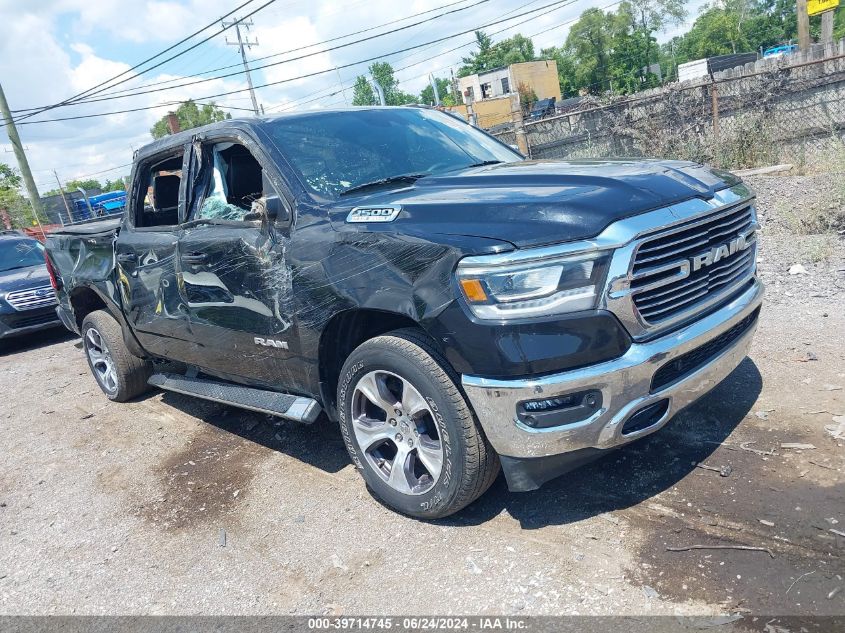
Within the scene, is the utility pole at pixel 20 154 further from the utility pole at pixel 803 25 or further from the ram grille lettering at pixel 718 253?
the ram grille lettering at pixel 718 253

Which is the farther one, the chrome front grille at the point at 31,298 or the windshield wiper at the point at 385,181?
the chrome front grille at the point at 31,298

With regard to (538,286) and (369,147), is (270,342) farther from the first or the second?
(538,286)

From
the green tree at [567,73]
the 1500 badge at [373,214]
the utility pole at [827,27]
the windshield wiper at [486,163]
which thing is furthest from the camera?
the green tree at [567,73]

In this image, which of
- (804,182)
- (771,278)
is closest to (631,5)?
(804,182)

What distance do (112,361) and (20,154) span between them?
19931 millimetres

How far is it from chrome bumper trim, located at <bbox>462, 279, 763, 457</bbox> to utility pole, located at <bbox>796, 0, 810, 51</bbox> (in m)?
15.5

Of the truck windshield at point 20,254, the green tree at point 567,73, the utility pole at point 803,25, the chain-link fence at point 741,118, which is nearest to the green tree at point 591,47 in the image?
the green tree at point 567,73

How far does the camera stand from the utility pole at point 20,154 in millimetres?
21406

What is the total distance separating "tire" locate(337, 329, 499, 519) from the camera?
9.26 ft

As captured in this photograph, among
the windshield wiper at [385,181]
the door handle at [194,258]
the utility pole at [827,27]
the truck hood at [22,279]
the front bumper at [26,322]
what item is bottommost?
the front bumper at [26,322]

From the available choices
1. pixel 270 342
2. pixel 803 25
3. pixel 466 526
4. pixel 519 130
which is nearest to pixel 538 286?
pixel 466 526

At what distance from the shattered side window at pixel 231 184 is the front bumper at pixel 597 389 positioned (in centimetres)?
207

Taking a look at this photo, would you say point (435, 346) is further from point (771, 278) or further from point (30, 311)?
point (30, 311)

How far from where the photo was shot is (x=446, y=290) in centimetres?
267
